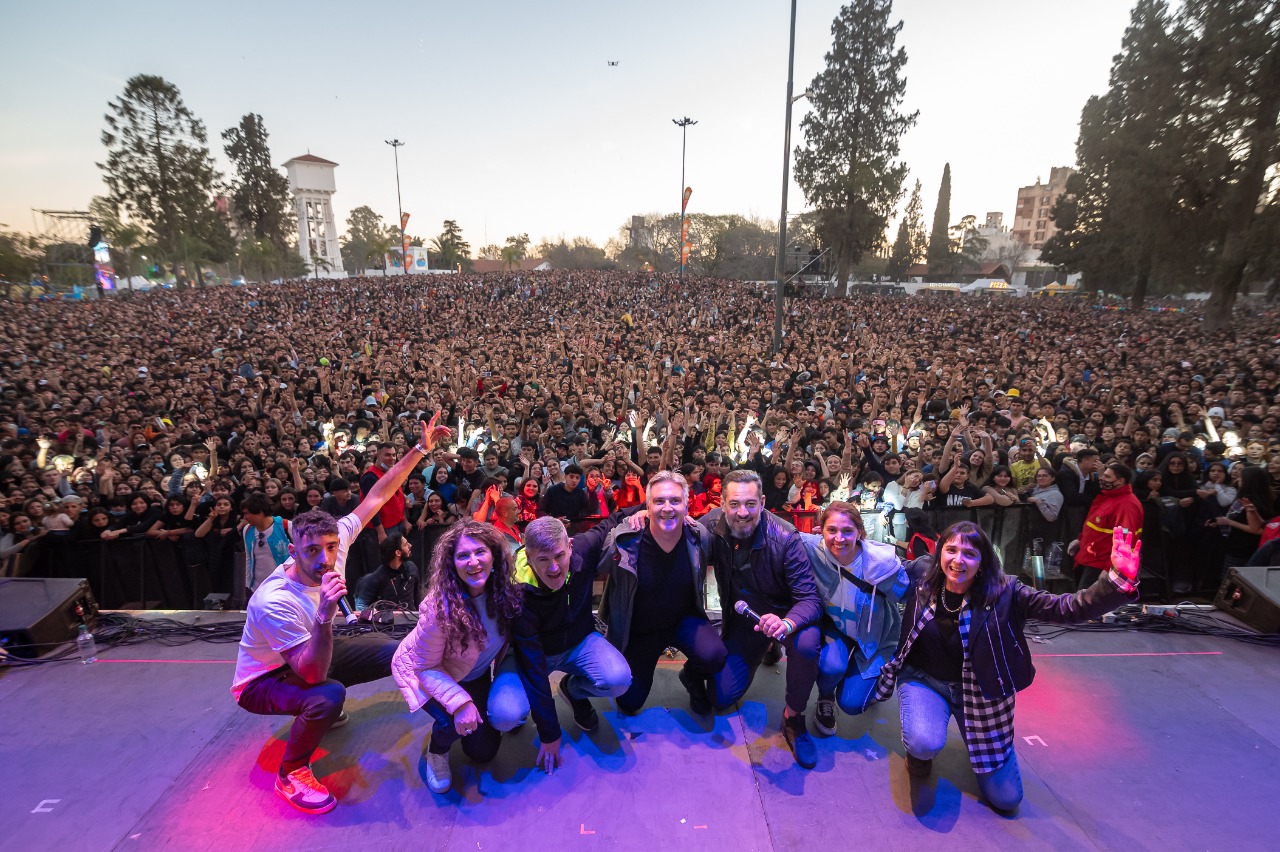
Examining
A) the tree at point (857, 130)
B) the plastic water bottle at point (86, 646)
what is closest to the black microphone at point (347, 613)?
the plastic water bottle at point (86, 646)

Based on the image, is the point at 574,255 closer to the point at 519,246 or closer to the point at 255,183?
the point at 519,246

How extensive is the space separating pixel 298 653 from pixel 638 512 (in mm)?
1697

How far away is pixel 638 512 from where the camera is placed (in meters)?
3.25

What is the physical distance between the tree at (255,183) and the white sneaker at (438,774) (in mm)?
59580

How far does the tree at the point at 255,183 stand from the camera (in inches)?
1941

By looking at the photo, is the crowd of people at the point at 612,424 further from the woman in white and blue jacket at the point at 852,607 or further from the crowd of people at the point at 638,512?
the woman in white and blue jacket at the point at 852,607

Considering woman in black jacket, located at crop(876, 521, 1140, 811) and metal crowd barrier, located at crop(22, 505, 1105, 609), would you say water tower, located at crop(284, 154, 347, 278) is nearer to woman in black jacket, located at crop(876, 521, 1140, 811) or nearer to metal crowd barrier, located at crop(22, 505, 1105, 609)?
metal crowd barrier, located at crop(22, 505, 1105, 609)

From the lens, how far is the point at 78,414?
32.9 feet

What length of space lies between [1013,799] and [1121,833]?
1.47 ft

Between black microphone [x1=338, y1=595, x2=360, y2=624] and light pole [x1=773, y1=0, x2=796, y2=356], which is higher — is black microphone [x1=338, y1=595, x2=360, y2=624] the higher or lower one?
the lower one

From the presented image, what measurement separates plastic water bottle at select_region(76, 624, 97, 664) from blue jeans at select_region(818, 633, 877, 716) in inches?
177

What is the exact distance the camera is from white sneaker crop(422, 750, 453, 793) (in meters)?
2.83

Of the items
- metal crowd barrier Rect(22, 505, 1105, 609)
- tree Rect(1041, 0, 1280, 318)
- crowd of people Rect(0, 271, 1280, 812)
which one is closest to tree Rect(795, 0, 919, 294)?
tree Rect(1041, 0, 1280, 318)

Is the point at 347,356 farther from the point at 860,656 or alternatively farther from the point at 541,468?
the point at 860,656
